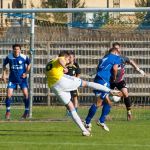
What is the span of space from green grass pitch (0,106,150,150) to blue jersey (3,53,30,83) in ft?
3.74

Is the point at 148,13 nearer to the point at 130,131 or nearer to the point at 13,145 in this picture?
the point at 130,131

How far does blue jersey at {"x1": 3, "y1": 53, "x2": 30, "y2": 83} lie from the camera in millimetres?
21734

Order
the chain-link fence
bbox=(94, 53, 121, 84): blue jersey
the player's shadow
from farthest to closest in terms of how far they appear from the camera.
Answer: the chain-link fence, bbox=(94, 53, 121, 84): blue jersey, the player's shadow

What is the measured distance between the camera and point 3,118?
2178cm

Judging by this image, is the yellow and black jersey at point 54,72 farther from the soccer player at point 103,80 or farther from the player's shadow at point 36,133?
the soccer player at point 103,80

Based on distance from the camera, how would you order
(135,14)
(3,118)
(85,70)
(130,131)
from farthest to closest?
1. (85,70)
2. (135,14)
3. (3,118)
4. (130,131)

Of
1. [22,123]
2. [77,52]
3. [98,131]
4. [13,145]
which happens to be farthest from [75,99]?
[13,145]

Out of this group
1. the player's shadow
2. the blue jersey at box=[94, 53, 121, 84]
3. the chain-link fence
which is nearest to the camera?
the player's shadow

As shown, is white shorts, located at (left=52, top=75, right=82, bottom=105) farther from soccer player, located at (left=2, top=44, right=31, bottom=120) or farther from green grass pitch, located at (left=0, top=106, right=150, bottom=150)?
soccer player, located at (left=2, top=44, right=31, bottom=120)

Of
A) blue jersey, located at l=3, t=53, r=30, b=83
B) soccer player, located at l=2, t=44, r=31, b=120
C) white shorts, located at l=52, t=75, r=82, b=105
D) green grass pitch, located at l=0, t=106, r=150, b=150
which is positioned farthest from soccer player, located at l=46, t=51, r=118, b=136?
blue jersey, located at l=3, t=53, r=30, b=83

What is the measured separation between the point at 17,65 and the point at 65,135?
581cm

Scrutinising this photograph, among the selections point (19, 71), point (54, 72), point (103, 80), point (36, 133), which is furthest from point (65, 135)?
point (19, 71)

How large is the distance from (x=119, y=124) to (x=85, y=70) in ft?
19.1

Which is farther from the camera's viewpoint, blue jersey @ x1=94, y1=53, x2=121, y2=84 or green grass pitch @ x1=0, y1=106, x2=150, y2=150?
blue jersey @ x1=94, y1=53, x2=121, y2=84
